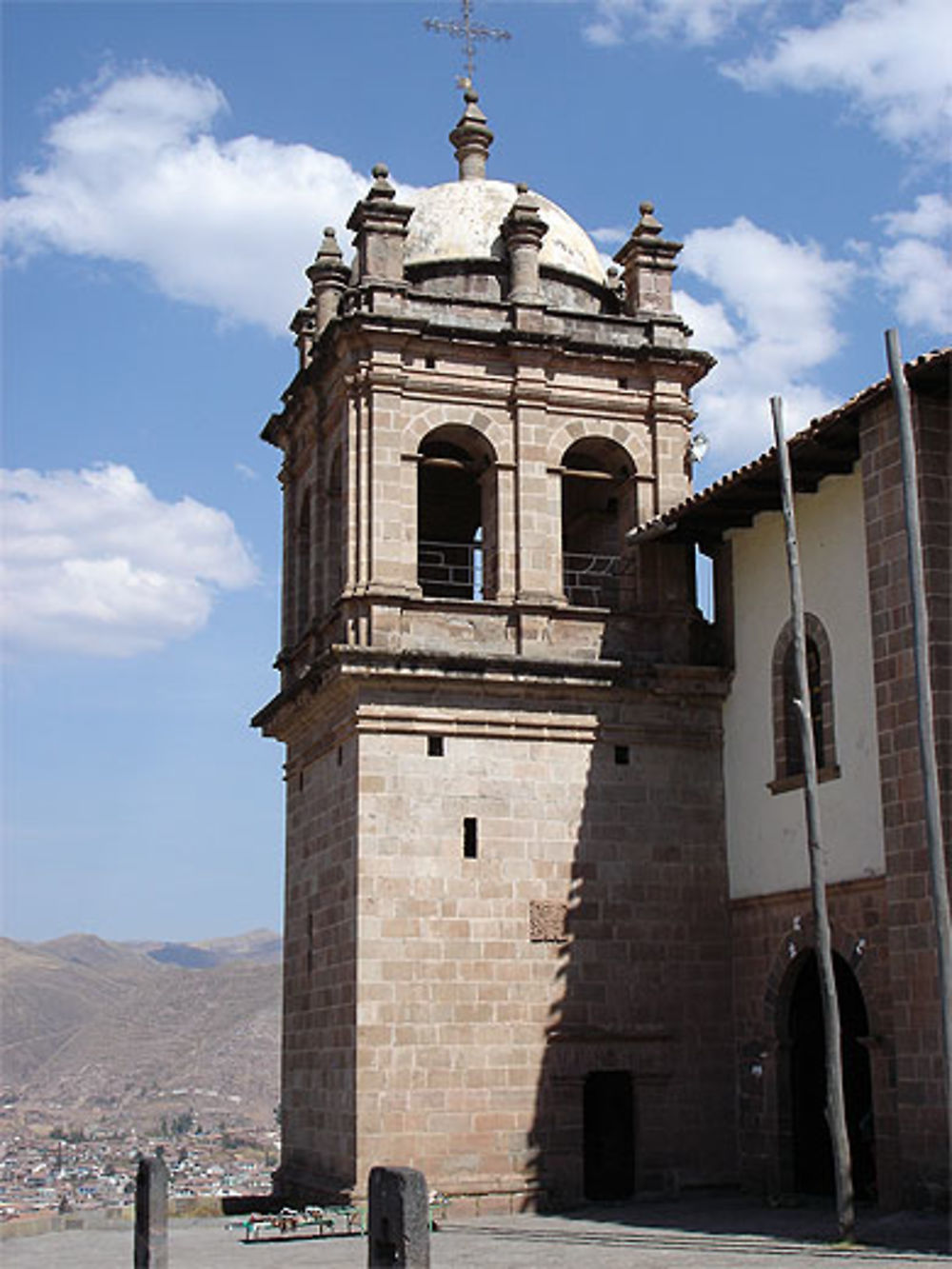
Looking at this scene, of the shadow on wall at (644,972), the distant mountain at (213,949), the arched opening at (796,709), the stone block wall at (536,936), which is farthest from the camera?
the distant mountain at (213,949)

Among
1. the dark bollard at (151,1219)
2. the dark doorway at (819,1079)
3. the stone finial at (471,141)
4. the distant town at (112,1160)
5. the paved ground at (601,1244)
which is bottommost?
the distant town at (112,1160)

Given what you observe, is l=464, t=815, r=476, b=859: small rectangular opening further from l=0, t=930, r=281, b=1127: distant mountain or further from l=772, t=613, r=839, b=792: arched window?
l=0, t=930, r=281, b=1127: distant mountain

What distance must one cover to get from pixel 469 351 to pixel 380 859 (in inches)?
277

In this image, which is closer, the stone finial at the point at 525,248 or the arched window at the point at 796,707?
the arched window at the point at 796,707

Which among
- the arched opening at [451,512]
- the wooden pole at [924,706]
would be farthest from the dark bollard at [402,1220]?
the arched opening at [451,512]

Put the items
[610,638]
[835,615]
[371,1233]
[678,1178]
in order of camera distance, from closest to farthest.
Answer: [371,1233] < [835,615] < [678,1178] < [610,638]

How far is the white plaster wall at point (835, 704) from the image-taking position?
1877 centimetres

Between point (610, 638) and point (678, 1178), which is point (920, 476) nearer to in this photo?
point (610, 638)

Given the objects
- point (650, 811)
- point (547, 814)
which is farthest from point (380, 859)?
point (650, 811)

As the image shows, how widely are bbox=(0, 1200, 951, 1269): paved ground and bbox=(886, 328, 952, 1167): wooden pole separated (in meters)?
1.46

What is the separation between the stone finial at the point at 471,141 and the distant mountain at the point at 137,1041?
55074 mm

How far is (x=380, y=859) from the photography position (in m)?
20.5

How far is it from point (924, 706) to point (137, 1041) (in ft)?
268

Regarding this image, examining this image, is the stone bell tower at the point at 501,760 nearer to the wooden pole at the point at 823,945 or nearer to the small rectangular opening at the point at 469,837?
the small rectangular opening at the point at 469,837
